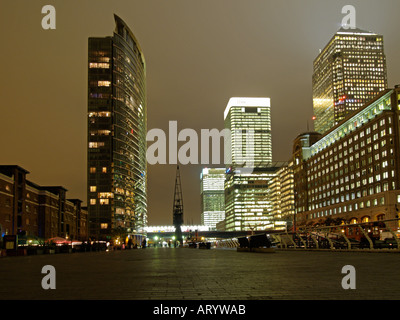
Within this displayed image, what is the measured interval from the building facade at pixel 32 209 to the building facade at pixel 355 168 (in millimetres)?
76425

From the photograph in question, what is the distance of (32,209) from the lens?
347ft

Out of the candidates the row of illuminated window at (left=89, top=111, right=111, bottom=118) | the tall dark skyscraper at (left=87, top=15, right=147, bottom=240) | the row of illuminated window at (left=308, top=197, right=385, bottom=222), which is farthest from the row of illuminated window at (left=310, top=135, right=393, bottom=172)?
the row of illuminated window at (left=89, top=111, right=111, bottom=118)

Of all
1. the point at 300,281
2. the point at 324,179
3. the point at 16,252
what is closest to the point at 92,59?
the point at 324,179

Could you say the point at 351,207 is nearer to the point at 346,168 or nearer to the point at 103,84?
the point at 346,168

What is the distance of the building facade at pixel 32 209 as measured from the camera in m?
88.6

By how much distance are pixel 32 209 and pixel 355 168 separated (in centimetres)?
9357

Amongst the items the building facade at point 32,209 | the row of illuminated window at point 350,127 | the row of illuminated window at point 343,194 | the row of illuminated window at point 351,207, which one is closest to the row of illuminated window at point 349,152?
the row of illuminated window at point 350,127

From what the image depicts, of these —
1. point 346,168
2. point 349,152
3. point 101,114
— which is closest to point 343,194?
point 346,168

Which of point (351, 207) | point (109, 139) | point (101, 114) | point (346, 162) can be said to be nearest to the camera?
point (351, 207)

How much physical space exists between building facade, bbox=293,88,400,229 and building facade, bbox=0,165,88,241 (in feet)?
251

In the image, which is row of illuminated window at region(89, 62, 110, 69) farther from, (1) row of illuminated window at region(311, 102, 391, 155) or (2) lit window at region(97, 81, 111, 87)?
(1) row of illuminated window at region(311, 102, 391, 155)

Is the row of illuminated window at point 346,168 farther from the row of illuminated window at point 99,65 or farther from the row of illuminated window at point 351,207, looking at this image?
the row of illuminated window at point 99,65

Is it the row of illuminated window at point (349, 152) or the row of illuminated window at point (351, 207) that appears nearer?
the row of illuminated window at point (351, 207)

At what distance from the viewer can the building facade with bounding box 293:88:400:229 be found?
388 ft
